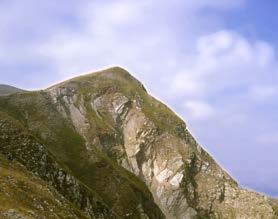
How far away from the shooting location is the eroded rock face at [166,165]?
142 m

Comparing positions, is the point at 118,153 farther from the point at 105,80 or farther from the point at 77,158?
the point at 105,80

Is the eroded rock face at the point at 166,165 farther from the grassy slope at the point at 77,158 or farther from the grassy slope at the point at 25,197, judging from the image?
the grassy slope at the point at 25,197

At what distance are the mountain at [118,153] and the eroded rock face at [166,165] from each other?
0.94ft

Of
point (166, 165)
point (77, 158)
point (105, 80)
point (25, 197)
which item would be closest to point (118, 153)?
point (166, 165)

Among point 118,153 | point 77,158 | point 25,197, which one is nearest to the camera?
point 25,197

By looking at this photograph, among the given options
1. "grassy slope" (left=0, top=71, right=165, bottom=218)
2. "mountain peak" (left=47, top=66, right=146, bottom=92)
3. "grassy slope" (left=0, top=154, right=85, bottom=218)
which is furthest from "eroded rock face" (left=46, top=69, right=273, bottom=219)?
"grassy slope" (left=0, top=154, right=85, bottom=218)

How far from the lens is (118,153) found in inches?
5463

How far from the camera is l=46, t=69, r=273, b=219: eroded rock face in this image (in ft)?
467

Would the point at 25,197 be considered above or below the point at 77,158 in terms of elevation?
below

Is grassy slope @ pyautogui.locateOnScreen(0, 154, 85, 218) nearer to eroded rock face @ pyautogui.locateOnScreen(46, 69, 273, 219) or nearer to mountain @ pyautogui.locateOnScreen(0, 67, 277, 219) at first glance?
mountain @ pyautogui.locateOnScreen(0, 67, 277, 219)

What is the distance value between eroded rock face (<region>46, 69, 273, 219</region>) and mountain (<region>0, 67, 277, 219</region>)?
286mm

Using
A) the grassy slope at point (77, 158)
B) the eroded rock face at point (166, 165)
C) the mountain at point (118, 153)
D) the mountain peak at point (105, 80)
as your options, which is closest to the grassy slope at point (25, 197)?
the mountain at point (118, 153)

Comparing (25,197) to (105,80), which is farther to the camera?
(105,80)

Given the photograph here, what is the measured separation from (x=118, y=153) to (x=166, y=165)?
56.4ft
